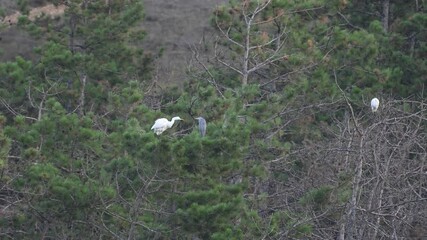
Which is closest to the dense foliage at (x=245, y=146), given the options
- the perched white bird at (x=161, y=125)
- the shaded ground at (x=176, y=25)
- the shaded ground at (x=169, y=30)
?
the perched white bird at (x=161, y=125)

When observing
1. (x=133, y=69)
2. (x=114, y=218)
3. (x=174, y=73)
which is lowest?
(x=174, y=73)

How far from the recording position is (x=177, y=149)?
13.3 metres

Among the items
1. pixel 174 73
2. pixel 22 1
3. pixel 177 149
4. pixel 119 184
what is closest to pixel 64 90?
pixel 22 1

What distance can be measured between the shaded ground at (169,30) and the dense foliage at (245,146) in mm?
8179

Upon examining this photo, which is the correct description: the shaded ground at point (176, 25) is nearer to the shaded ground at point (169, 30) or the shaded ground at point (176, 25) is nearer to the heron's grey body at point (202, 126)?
the shaded ground at point (169, 30)

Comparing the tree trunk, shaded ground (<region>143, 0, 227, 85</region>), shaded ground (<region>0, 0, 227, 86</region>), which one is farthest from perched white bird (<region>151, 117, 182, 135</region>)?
shaded ground (<region>143, 0, 227, 85</region>)

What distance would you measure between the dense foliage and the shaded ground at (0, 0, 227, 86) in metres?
8.18

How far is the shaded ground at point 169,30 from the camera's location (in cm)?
3139

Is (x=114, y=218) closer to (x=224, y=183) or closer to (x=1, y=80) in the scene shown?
(x=224, y=183)

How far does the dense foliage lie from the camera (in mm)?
13727

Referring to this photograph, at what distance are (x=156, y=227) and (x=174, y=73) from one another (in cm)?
1404

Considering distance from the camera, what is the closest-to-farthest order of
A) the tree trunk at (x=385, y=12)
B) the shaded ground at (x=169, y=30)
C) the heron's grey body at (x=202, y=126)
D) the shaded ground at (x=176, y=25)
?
1. the heron's grey body at (x=202, y=126)
2. the tree trunk at (x=385, y=12)
3. the shaded ground at (x=169, y=30)
4. the shaded ground at (x=176, y=25)

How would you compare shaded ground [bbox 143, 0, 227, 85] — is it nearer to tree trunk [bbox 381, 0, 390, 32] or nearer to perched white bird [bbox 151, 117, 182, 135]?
tree trunk [bbox 381, 0, 390, 32]

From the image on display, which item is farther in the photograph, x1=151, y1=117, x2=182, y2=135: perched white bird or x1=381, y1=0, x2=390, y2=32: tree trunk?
x1=381, y1=0, x2=390, y2=32: tree trunk
